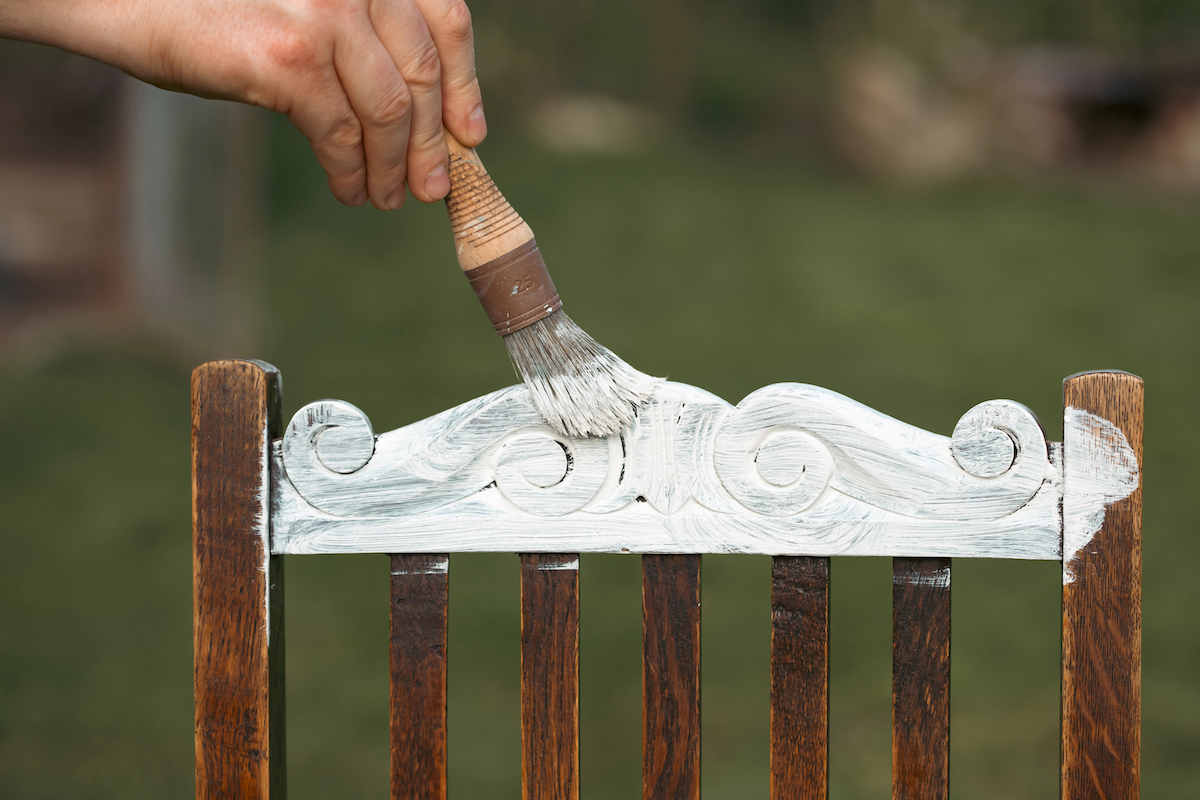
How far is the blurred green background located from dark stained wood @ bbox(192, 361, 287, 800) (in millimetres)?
1462

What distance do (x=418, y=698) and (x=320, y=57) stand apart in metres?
0.57

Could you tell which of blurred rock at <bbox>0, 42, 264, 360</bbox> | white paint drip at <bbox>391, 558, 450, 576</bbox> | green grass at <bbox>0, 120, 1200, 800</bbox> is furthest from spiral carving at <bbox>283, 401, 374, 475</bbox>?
blurred rock at <bbox>0, 42, 264, 360</bbox>

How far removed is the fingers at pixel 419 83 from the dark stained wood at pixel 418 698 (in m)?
0.36

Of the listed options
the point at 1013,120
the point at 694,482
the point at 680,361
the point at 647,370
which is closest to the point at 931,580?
the point at 694,482

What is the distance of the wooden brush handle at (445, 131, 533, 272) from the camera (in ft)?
2.69

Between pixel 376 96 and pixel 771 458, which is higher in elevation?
pixel 376 96

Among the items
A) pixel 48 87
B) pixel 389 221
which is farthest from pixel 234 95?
pixel 389 221

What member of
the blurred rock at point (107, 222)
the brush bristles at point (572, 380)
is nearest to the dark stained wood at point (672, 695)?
the brush bristles at point (572, 380)

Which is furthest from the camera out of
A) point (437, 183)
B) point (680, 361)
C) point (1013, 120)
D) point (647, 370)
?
point (1013, 120)

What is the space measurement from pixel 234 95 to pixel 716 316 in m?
3.80

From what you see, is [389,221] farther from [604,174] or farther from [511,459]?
[511,459]

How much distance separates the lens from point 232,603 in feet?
2.81

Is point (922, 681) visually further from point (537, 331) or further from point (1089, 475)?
point (537, 331)

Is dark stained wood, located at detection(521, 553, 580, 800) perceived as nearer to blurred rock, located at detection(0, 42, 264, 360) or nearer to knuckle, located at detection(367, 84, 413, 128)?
knuckle, located at detection(367, 84, 413, 128)
